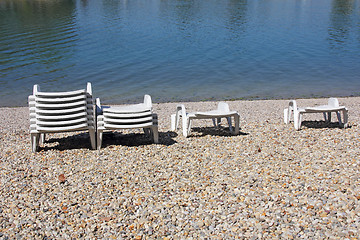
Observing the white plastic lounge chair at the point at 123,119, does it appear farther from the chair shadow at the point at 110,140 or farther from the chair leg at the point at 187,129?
the chair leg at the point at 187,129

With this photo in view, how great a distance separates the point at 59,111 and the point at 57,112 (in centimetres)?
4

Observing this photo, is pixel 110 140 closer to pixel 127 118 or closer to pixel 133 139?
pixel 133 139

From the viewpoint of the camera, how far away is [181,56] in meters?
22.4

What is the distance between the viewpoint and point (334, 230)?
174 inches

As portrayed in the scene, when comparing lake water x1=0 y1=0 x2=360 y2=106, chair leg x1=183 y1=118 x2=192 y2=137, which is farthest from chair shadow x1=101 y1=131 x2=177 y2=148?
lake water x1=0 y1=0 x2=360 y2=106

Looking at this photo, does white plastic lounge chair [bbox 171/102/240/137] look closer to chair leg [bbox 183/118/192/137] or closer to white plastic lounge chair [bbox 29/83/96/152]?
Answer: chair leg [bbox 183/118/192/137]

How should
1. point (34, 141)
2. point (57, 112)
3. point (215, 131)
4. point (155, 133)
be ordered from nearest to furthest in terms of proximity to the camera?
point (57, 112) < point (34, 141) < point (155, 133) < point (215, 131)

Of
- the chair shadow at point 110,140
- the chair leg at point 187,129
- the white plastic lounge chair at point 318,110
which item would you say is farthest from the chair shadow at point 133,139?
the white plastic lounge chair at point 318,110

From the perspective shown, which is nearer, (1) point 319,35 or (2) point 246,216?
(2) point 246,216

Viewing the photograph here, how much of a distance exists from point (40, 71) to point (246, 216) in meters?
17.0

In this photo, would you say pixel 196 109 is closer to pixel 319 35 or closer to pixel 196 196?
pixel 196 196

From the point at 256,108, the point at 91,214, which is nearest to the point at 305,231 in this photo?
the point at 91,214

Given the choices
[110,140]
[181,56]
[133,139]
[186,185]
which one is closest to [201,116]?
[133,139]

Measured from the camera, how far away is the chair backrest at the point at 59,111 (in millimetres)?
6898
